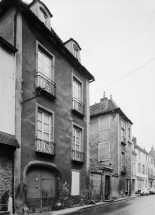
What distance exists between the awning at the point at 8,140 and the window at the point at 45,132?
2040mm

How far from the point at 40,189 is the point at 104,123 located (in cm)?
1705

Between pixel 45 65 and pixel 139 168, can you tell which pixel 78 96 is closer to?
pixel 45 65

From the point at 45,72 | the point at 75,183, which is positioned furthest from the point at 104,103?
the point at 45,72

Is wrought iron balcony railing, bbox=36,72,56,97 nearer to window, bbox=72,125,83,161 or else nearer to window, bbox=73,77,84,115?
window, bbox=73,77,84,115

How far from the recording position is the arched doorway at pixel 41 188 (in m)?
12.3

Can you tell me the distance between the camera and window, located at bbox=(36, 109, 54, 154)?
13.3 metres

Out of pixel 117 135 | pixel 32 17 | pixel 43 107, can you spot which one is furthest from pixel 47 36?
pixel 117 135

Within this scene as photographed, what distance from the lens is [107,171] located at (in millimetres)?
23172

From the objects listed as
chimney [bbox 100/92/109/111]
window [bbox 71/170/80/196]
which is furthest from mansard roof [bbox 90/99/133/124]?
window [bbox 71/170/80/196]

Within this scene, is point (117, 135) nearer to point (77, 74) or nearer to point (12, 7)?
point (77, 74)

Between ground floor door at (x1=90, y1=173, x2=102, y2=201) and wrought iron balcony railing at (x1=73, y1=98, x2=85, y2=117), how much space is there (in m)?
5.16

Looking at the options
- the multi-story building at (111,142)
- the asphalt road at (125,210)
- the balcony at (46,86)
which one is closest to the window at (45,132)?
the balcony at (46,86)

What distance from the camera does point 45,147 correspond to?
13555 mm

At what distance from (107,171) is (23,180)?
42.8 ft
